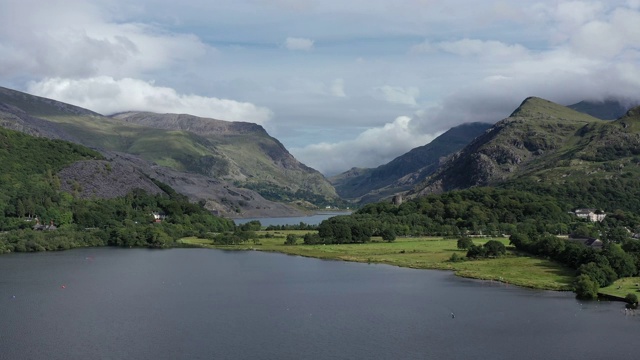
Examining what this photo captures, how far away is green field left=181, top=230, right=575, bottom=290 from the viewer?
120m

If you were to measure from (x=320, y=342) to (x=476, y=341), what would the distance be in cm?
1751

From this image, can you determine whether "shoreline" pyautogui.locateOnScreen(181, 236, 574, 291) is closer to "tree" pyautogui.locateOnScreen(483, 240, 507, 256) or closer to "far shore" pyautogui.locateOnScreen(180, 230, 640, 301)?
"far shore" pyautogui.locateOnScreen(180, 230, 640, 301)

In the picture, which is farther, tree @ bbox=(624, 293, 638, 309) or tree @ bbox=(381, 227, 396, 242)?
tree @ bbox=(381, 227, 396, 242)

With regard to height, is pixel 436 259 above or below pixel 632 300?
above

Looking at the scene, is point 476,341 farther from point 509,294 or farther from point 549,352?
point 509,294

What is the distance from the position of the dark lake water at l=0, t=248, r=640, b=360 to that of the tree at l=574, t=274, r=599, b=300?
1.94 m

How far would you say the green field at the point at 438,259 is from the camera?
395 ft

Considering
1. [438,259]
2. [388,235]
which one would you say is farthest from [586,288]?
[388,235]

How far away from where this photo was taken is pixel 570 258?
129375mm

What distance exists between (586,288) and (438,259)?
50029mm

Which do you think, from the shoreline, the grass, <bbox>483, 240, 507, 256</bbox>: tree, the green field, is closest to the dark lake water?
the grass

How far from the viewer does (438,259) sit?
14938 centimetres

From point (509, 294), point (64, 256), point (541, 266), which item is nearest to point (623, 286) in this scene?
point (509, 294)

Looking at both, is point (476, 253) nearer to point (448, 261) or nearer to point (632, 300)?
point (448, 261)
